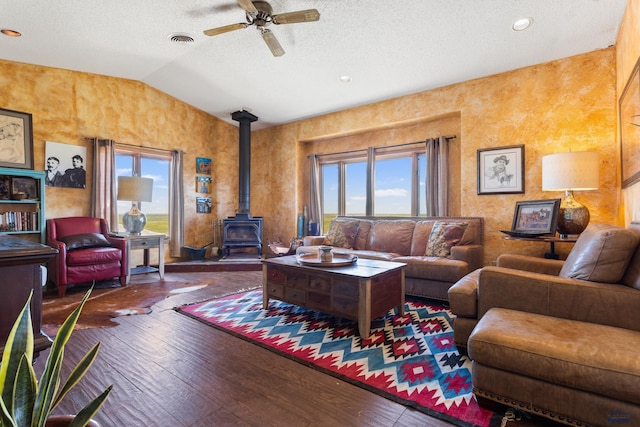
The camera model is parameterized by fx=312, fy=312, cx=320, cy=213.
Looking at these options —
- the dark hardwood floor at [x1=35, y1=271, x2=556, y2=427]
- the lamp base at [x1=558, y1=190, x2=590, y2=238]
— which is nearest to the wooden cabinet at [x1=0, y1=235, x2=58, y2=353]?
the dark hardwood floor at [x1=35, y1=271, x2=556, y2=427]

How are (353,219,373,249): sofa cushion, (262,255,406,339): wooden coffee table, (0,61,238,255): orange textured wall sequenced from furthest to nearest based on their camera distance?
(353,219,373,249): sofa cushion, (0,61,238,255): orange textured wall, (262,255,406,339): wooden coffee table

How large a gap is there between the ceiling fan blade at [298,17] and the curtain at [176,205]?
11.7 ft

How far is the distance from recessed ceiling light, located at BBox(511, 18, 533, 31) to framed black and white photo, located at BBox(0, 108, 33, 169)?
19.1 ft

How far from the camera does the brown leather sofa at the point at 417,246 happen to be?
333 centimetres

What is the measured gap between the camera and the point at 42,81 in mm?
4211

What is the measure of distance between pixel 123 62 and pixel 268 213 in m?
3.50

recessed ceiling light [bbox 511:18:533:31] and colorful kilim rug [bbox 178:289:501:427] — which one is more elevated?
recessed ceiling light [bbox 511:18:533:31]

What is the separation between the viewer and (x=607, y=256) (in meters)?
1.66

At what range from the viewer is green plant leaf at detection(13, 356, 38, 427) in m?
0.70

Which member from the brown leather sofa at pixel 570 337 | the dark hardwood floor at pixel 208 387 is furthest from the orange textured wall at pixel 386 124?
the dark hardwood floor at pixel 208 387

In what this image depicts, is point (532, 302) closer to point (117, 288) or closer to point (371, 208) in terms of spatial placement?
point (371, 208)

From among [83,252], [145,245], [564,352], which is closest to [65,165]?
[83,252]

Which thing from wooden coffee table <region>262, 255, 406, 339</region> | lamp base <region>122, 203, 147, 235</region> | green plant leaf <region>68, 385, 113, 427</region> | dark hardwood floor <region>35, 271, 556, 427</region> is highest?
lamp base <region>122, 203, 147, 235</region>

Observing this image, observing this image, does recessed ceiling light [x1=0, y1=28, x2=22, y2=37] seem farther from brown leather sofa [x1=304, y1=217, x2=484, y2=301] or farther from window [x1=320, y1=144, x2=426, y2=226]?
window [x1=320, y1=144, x2=426, y2=226]
